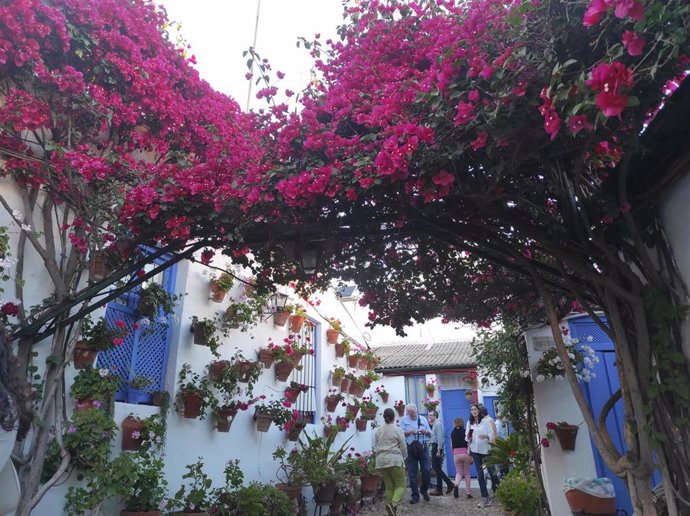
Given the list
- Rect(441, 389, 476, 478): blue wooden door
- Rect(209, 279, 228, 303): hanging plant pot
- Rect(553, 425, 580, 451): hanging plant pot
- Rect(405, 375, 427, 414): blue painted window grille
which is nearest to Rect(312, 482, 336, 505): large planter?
Rect(209, 279, 228, 303): hanging plant pot

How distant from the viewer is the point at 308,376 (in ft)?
29.2

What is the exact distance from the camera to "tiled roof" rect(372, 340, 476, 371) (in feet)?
48.1

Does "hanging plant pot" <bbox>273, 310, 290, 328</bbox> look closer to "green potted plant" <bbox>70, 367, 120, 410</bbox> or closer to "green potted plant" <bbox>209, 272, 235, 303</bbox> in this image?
"green potted plant" <bbox>209, 272, 235, 303</bbox>

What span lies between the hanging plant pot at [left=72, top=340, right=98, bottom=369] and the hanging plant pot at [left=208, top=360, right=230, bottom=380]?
5.85 ft

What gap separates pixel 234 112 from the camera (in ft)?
20.6

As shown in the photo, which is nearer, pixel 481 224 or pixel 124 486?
pixel 481 224

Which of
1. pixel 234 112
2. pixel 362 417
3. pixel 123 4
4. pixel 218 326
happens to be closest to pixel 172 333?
pixel 218 326

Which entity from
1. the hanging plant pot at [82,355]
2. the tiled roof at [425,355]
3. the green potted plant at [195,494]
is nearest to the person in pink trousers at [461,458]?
the tiled roof at [425,355]

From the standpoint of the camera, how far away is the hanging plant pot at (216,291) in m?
6.20

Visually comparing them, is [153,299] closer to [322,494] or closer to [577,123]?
[322,494]

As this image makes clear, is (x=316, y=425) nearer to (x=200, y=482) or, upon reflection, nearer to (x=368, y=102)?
(x=200, y=482)

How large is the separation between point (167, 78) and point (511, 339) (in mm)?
5213

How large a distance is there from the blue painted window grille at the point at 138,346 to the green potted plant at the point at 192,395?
0.68ft

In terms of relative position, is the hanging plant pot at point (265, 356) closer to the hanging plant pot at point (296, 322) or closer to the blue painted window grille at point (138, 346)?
the hanging plant pot at point (296, 322)
